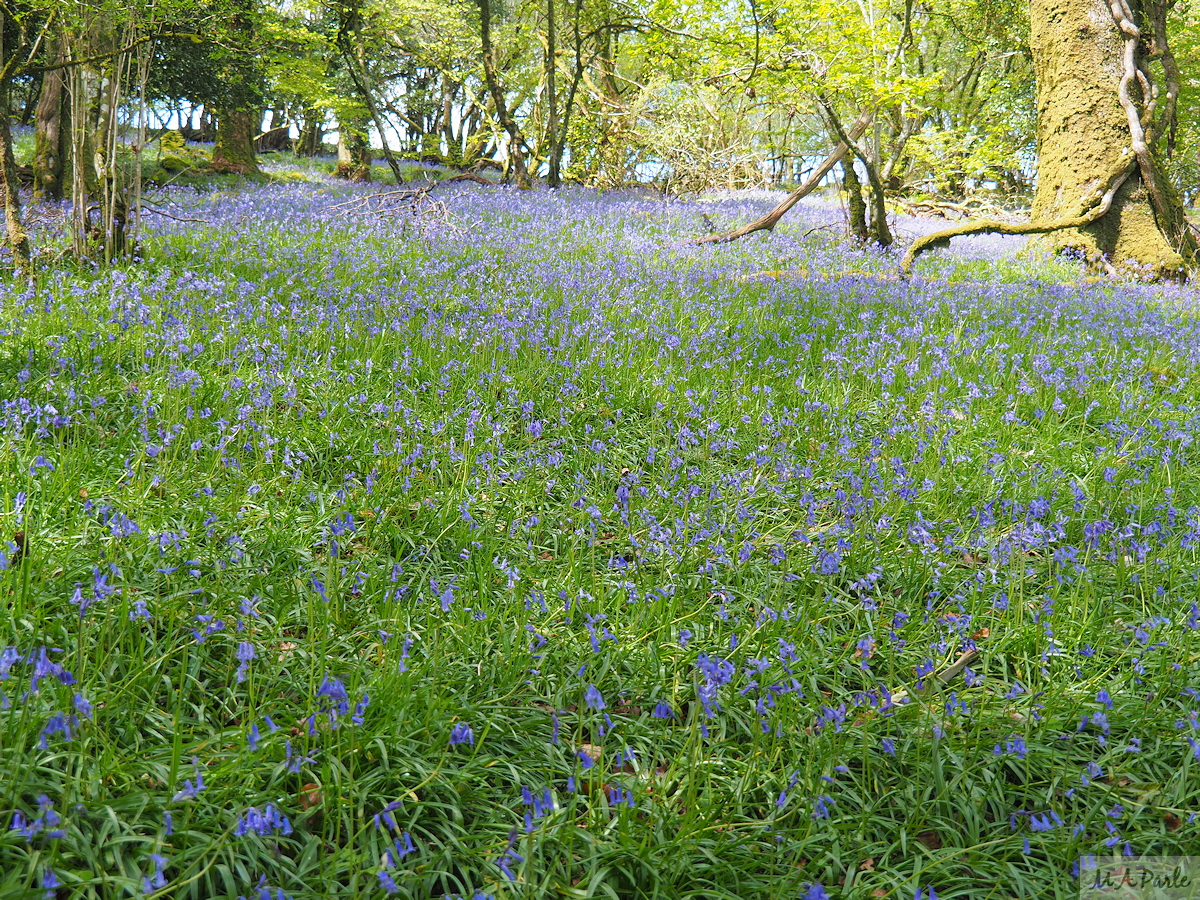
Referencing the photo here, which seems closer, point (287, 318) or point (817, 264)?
point (287, 318)

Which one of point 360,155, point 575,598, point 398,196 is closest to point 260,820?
point 575,598

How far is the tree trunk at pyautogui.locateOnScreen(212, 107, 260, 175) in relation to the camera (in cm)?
1772

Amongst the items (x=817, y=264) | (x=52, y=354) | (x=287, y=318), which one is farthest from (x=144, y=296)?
(x=817, y=264)

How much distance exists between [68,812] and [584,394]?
3.48m

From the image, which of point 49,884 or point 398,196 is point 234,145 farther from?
point 49,884

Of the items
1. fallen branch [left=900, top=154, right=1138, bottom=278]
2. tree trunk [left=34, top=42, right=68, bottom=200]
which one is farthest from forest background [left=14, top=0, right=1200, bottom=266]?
fallen branch [left=900, top=154, right=1138, bottom=278]

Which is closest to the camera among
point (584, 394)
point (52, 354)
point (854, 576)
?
point (854, 576)

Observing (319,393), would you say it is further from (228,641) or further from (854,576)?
(854,576)

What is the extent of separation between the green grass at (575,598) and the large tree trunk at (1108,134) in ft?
17.9

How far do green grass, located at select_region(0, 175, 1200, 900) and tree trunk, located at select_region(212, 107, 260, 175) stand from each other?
14.2 m

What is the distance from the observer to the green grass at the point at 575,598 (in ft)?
6.09

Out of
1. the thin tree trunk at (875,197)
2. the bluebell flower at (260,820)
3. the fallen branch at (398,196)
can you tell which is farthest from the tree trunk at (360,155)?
the bluebell flower at (260,820)

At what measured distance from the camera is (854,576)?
10.3ft

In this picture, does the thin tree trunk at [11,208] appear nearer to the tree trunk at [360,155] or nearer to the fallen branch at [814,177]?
the fallen branch at [814,177]
